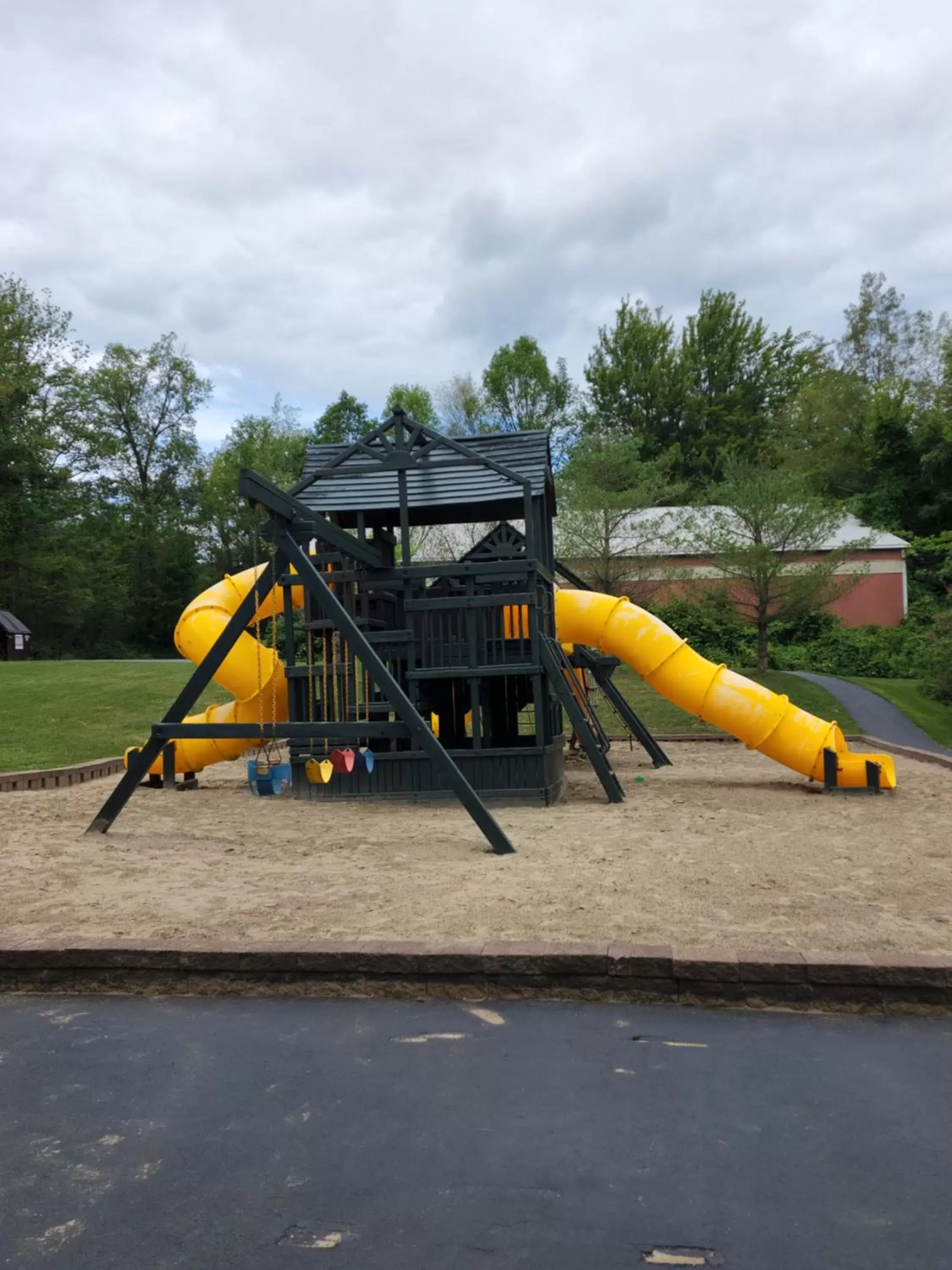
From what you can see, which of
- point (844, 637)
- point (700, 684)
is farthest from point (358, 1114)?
point (844, 637)

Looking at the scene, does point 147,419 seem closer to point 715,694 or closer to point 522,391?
point 522,391

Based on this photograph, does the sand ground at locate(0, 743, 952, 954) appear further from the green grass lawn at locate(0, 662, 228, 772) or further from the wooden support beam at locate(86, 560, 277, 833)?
the green grass lawn at locate(0, 662, 228, 772)

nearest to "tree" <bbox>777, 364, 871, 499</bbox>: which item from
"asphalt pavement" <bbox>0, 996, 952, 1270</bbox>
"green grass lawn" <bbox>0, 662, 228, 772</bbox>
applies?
"green grass lawn" <bbox>0, 662, 228, 772</bbox>

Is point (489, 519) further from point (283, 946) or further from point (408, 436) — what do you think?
point (283, 946)

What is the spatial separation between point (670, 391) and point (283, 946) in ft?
181

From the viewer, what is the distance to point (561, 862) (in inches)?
309

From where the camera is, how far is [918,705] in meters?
25.8

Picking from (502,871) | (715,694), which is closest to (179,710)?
(502,871)

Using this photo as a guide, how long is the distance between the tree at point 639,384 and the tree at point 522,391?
2.16 meters

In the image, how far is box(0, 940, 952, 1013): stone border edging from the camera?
473 centimetres

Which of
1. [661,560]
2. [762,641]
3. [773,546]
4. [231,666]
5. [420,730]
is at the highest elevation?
[773,546]

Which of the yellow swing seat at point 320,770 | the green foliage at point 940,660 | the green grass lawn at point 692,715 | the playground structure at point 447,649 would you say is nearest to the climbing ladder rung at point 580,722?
the playground structure at point 447,649

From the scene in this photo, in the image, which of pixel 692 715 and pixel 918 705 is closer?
pixel 692 715

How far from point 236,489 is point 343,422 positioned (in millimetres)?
9954
